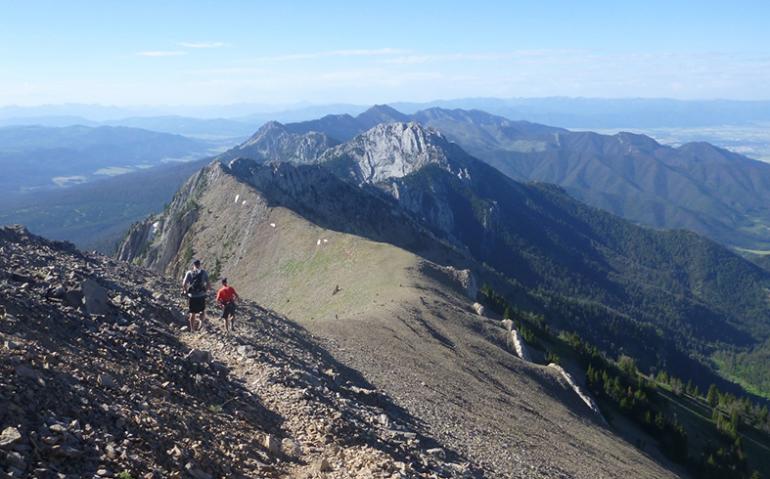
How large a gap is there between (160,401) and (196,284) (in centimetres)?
1028

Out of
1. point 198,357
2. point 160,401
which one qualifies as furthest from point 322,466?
point 198,357

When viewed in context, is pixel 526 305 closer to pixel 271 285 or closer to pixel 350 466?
pixel 271 285

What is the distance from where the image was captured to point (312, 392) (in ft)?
68.6

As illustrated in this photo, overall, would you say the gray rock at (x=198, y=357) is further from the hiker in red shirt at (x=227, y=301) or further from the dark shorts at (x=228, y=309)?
the dark shorts at (x=228, y=309)

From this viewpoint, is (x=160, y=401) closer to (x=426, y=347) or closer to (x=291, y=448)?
(x=291, y=448)

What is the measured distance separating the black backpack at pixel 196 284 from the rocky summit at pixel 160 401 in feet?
5.77

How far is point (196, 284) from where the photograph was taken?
25.1 meters

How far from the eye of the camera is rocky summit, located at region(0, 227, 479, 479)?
11492mm

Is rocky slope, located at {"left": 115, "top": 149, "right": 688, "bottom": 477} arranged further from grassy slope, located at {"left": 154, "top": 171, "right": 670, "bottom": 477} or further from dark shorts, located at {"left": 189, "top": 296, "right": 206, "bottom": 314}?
dark shorts, located at {"left": 189, "top": 296, "right": 206, "bottom": 314}

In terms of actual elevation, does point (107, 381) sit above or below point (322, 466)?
above

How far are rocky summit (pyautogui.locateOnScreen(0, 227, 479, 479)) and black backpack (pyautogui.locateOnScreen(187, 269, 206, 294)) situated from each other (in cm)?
176

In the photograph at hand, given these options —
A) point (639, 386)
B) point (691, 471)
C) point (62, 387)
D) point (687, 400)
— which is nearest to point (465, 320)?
point (691, 471)

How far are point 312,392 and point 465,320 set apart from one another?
34.7m

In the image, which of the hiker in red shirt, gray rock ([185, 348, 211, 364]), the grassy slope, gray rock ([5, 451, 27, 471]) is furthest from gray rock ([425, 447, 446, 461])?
gray rock ([5, 451, 27, 471])
